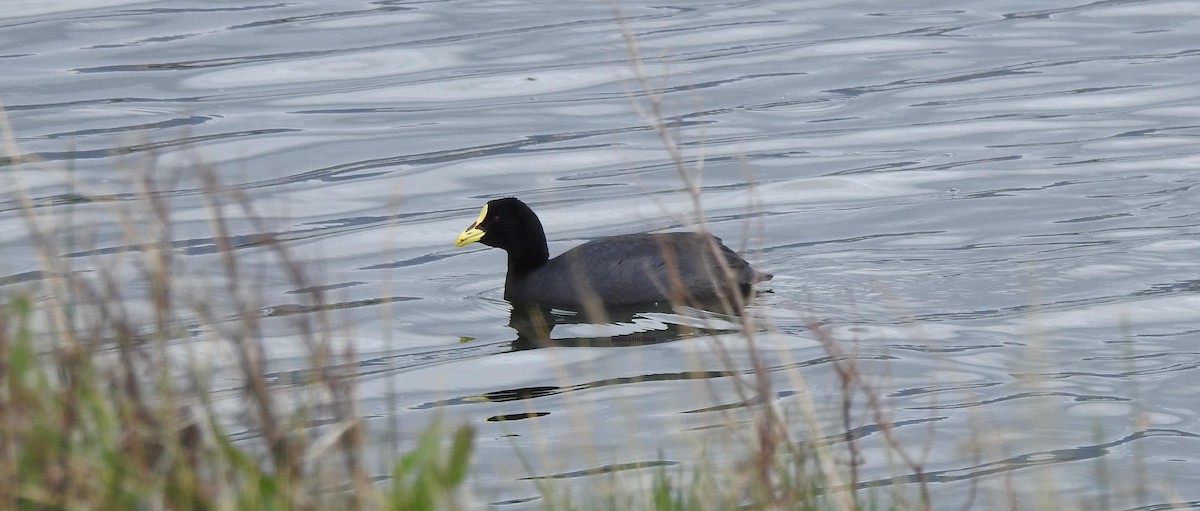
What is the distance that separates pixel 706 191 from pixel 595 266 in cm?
281

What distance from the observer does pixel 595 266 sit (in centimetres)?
1065

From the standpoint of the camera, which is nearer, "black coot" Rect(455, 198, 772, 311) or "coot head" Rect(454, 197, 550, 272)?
"black coot" Rect(455, 198, 772, 311)

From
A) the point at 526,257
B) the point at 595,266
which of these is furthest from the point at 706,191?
the point at 595,266

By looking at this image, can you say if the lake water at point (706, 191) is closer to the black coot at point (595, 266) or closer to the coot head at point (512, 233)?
the black coot at point (595, 266)

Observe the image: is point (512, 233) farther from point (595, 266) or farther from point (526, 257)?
point (595, 266)

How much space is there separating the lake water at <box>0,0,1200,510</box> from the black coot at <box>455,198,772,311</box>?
30 cm

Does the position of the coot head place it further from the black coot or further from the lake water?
the lake water

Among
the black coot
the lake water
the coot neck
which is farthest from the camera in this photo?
the coot neck

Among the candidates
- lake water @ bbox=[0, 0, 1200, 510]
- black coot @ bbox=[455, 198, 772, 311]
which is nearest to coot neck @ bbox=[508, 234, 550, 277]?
black coot @ bbox=[455, 198, 772, 311]

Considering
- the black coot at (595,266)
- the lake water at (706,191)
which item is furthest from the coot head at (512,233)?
the lake water at (706,191)

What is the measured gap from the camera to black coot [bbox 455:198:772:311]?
34.5 feet

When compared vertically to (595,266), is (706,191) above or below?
below

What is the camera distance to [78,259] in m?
11.4

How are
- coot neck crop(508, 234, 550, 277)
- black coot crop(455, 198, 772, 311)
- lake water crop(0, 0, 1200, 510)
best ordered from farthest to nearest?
coot neck crop(508, 234, 550, 277) < black coot crop(455, 198, 772, 311) < lake water crop(0, 0, 1200, 510)
